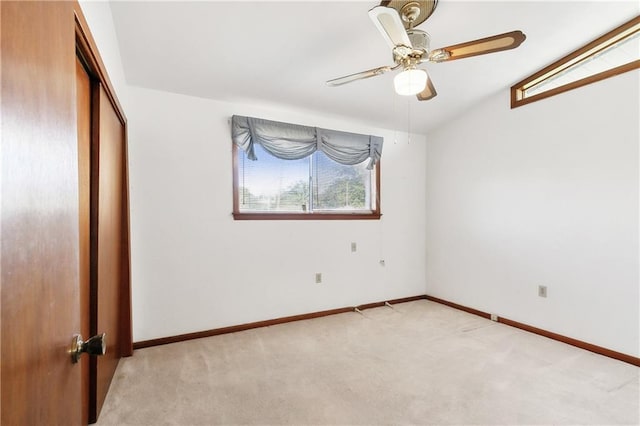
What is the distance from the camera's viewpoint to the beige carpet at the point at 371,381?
1847 millimetres

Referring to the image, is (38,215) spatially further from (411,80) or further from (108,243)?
(411,80)

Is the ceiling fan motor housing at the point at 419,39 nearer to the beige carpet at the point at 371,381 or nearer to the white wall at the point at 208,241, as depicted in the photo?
the white wall at the point at 208,241

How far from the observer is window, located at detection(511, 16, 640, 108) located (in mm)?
2529

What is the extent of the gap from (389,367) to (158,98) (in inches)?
119

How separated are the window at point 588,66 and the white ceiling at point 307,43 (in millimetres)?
87

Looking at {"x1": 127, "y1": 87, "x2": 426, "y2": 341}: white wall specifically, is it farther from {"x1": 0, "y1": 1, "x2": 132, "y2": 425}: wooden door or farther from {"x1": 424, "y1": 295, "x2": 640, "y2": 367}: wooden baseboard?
{"x1": 0, "y1": 1, "x2": 132, "y2": 425}: wooden door

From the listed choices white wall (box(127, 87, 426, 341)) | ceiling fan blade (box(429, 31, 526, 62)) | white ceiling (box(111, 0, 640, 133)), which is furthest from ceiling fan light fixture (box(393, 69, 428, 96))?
white wall (box(127, 87, 426, 341))

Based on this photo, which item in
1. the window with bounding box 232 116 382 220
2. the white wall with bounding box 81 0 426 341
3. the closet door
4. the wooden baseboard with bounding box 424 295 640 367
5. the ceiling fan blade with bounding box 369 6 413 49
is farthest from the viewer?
the window with bounding box 232 116 382 220

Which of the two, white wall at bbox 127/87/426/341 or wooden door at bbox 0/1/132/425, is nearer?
wooden door at bbox 0/1/132/425

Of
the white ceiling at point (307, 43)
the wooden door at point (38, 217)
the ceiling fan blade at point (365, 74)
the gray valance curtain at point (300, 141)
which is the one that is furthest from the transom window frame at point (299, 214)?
the wooden door at point (38, 217)

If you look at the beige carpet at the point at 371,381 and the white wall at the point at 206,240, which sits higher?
the white wall at the point at 206,240

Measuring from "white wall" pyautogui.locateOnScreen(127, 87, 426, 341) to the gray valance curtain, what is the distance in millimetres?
147

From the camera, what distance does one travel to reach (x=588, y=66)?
2.81m

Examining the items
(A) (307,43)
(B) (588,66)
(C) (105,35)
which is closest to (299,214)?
(A) (307,43)
